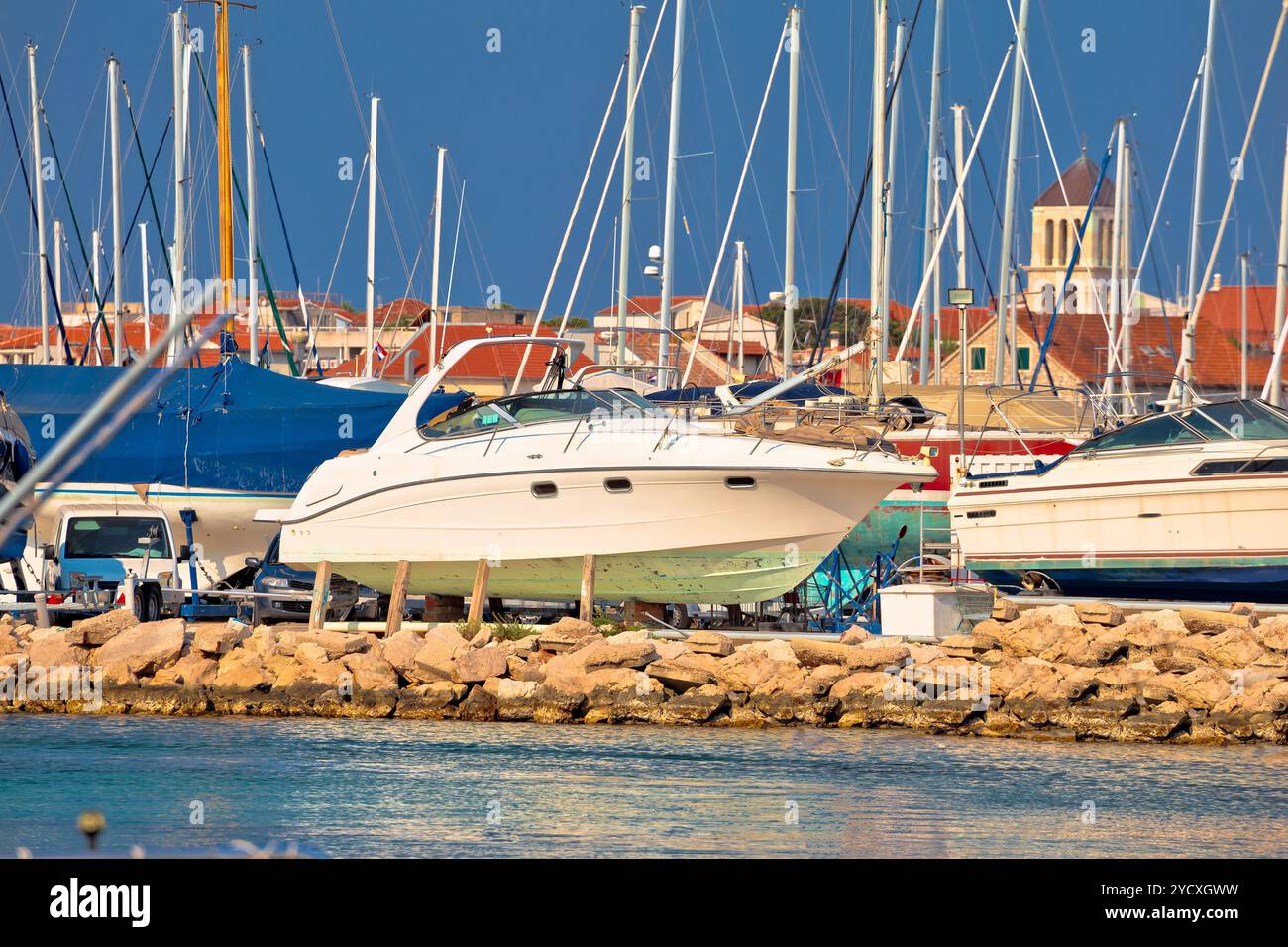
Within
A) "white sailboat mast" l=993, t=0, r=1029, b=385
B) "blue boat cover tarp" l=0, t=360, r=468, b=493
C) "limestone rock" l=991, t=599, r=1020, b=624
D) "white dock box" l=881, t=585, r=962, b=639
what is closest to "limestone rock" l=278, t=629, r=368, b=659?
"white dock box" l=881, t=585, r=962, b=639

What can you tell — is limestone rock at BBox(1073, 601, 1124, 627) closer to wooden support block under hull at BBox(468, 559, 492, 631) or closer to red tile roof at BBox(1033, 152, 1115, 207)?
wooden support block under hull at BBox(468, 559, 492, 631)

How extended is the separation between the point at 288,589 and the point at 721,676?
8.12 m

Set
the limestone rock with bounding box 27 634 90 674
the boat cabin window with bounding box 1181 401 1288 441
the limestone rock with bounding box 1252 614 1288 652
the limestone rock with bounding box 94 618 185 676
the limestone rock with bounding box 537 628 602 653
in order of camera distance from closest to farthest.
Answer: the limestone rock with bounding box 1252 614 1288 652 → the limestone rock with bounding box 537 628 602 653 → the limestone rock with bounding box 94 618 185 676 → the limestone rock with bounding box 27 634 90 674 → the boat cabin window with bounding box 1181 401 1288 441

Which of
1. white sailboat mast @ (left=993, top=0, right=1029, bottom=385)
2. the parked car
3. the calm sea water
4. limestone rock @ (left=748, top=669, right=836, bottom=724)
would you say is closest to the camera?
the calm sea water

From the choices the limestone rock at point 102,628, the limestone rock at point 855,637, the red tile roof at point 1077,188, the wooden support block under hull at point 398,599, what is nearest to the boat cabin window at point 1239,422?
the limestone rock at point 855,637

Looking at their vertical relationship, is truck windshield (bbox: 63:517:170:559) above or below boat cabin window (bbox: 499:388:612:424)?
below

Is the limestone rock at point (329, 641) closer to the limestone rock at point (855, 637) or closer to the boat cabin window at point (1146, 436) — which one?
the limestone rock at point (855, 637)

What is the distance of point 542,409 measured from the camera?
1873 cm

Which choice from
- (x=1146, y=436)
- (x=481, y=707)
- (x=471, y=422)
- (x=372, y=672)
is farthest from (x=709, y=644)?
(x=1146, y=436)

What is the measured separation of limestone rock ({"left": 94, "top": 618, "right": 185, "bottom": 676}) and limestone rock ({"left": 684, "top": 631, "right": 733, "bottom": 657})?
5.06 m

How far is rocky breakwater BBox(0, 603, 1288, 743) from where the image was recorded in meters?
15.4

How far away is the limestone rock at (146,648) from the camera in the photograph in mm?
17250
